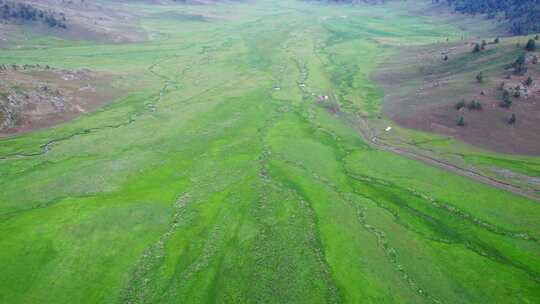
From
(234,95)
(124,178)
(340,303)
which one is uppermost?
(234,95)

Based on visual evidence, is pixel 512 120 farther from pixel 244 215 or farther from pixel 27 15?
pixel 27 15

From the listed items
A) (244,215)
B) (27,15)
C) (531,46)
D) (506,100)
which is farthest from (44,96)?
(531,46)

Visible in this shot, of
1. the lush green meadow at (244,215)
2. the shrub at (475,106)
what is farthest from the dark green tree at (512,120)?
the lush green meadow at (244,215)

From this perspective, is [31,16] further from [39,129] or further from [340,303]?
[340,303]

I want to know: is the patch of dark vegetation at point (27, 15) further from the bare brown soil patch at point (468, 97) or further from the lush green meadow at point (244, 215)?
the bare brown soil patch at point (468, 97)

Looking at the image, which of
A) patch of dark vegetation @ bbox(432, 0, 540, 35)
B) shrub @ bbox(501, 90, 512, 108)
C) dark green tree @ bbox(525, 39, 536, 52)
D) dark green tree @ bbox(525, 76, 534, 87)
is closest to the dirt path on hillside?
shrub @ bbox(501, 90, 512, 108)

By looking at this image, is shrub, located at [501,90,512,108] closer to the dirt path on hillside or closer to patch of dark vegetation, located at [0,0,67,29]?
the dirt path on hillside

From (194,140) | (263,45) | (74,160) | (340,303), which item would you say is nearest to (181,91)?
(194,140)

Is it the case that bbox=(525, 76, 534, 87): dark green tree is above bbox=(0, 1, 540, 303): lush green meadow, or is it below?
above
